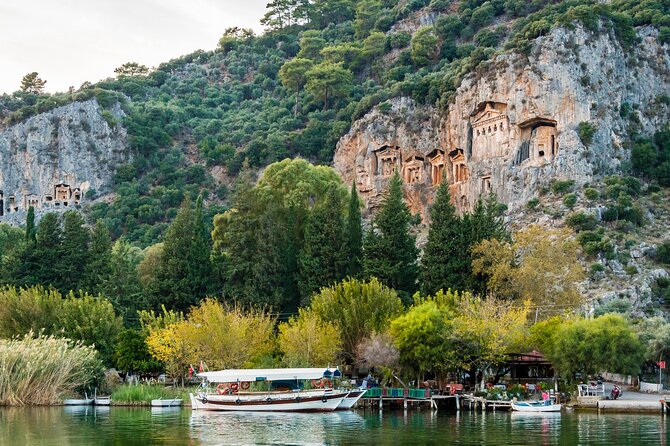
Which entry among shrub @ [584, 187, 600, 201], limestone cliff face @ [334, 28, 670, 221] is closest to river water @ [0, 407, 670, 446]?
shrub @ [584, 187, 600, 201]

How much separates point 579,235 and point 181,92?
8442 cm

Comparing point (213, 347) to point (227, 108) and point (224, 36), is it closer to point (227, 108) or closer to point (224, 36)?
point (227, 108)

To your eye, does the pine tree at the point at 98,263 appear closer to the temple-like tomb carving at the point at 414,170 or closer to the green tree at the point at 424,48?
the temple-like tomb carving at the point at 414,170


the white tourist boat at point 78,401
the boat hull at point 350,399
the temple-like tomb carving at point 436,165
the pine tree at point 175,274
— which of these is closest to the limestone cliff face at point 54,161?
the temple-like tomb carving at point 436,165

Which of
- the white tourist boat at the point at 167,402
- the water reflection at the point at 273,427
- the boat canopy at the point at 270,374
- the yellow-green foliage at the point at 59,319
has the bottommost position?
the water reflection at the point at 273,427

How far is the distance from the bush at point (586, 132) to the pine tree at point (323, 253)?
3290 cm

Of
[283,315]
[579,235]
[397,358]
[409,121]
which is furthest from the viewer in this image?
[409,121]

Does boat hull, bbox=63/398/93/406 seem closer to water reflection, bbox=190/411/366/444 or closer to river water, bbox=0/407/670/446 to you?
river water, bbox=0/407/670/446

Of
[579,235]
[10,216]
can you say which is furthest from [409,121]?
[10,216]

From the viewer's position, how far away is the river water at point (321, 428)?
44094mm

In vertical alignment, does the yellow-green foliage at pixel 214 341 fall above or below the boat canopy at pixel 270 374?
above

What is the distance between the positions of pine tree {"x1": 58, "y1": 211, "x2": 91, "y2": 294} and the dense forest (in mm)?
124

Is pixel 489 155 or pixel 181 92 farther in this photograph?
pixel 181 92

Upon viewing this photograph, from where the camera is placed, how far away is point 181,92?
16000cm
